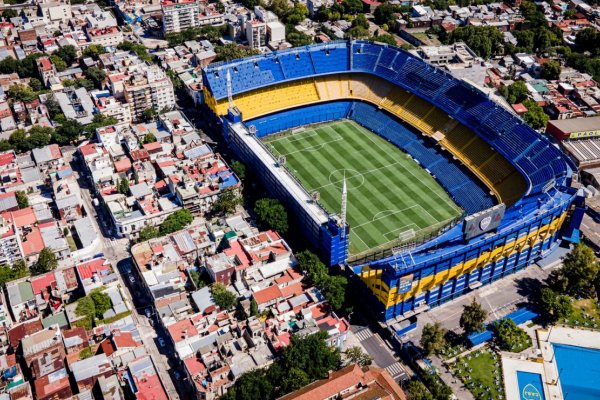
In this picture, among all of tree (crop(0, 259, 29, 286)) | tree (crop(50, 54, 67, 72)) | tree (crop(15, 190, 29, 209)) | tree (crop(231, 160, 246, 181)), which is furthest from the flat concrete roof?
tree (crop(50, 54, 67, 72))

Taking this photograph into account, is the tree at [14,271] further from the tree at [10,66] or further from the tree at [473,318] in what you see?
the tree at [10,66]

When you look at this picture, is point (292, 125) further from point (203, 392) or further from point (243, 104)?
point (203, 392)

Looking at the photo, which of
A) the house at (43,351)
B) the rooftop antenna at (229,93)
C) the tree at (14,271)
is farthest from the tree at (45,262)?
the rooftop antenna at (229,93)

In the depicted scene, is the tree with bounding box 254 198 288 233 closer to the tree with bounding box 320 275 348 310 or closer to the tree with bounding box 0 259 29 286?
the tree with bounding box 320 275 348 310

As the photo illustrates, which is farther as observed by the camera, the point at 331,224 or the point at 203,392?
the point at 331,224

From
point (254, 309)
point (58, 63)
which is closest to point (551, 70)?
point (254, 309)

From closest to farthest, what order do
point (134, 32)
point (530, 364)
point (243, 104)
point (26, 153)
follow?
point (530, 364) < point (26, 153) < point (243, 104) < point (134, 32)

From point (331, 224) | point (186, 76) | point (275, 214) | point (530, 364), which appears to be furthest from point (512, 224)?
point (186, 76)

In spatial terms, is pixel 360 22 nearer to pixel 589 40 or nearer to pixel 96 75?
pixel 589 40
